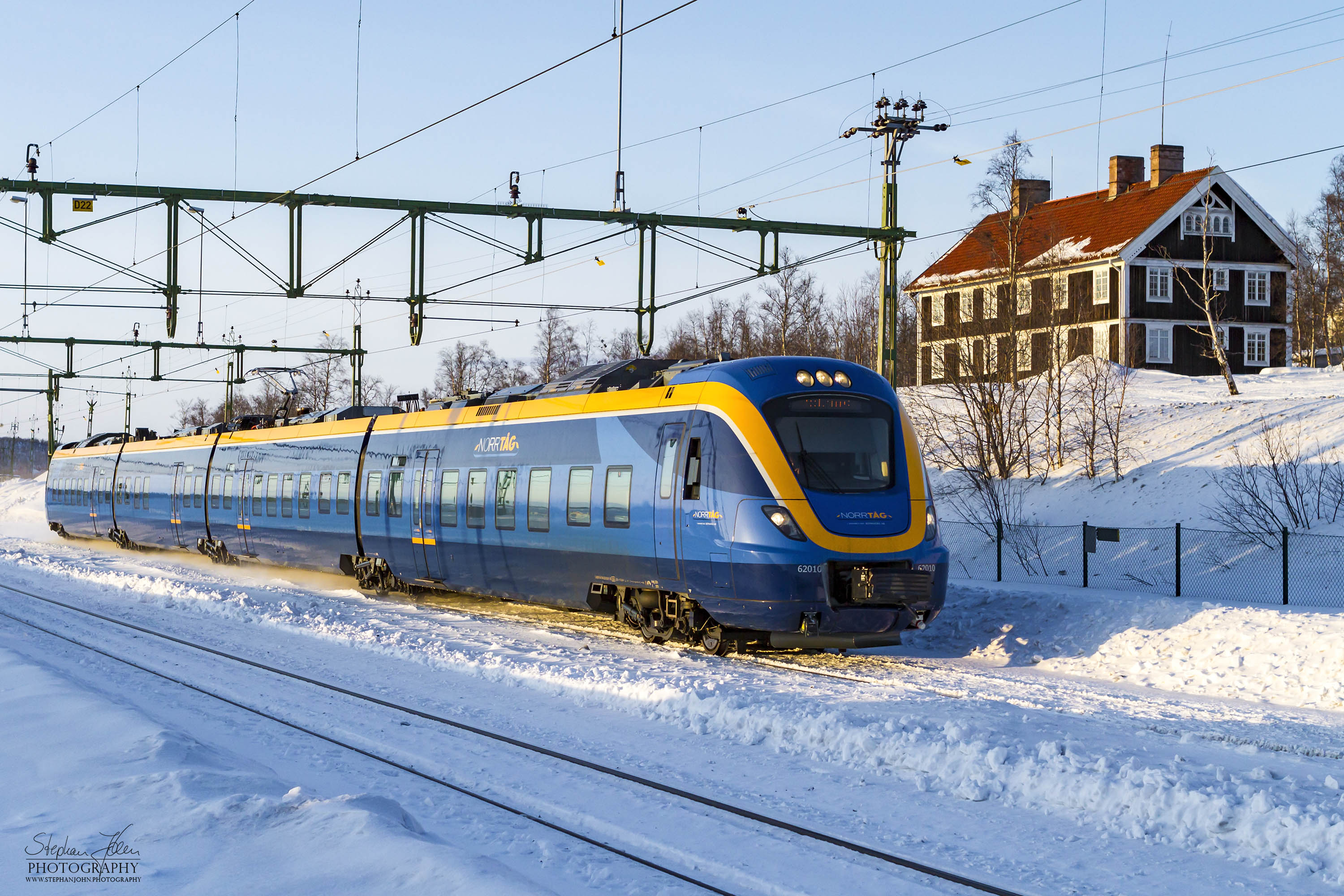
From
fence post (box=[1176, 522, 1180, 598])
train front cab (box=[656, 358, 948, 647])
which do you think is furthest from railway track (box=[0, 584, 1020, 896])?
fence post (box=[1176, 522, 1180, 598])

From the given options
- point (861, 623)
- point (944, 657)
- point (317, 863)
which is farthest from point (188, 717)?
point (944, 657)

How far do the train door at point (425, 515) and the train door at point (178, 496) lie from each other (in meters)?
15.1

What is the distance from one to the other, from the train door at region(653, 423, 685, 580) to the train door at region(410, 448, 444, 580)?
7259mm

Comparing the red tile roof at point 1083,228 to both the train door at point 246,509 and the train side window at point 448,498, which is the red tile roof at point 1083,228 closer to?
the train door at point 246,509

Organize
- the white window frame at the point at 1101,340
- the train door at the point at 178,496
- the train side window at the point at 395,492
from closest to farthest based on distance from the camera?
the train side window at the point at 395,492 < the train door at the point at 178,496 < the white window frame at the point at 1101,340

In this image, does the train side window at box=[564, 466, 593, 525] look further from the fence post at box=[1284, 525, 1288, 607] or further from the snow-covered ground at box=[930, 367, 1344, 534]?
the snow-covered ground at box=[930, 367, 1344, 534]

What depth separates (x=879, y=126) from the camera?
2806cm

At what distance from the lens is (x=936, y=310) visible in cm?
6216

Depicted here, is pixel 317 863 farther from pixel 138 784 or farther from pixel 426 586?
pixel 426 586

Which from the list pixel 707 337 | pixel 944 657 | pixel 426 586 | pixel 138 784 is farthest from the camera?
pixel 707 337

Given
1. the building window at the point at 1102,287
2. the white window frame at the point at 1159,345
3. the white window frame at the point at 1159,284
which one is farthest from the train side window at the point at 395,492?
the white window frame at the point at 1159,345

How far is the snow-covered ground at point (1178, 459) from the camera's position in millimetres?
27781

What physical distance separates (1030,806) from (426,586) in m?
17.0

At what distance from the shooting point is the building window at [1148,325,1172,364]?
5419cm
